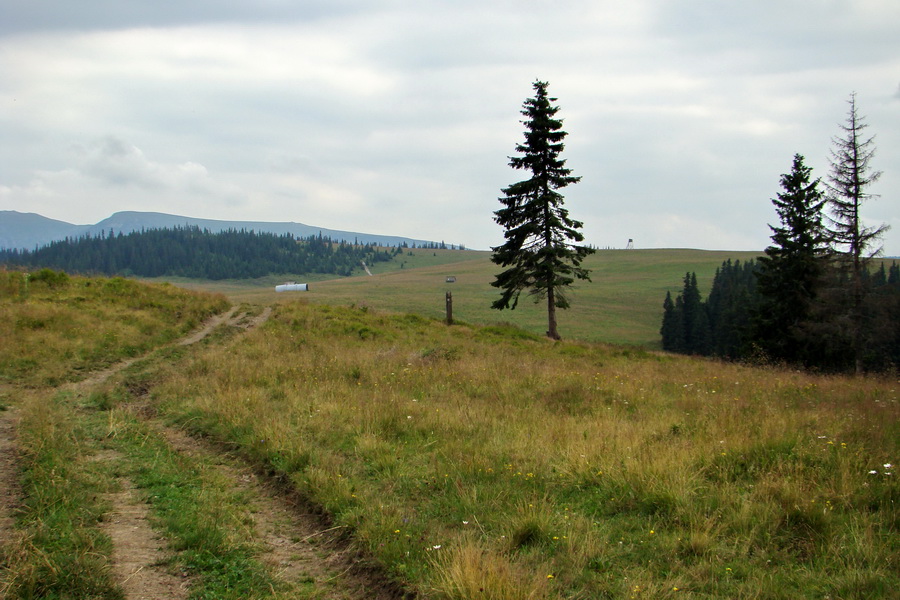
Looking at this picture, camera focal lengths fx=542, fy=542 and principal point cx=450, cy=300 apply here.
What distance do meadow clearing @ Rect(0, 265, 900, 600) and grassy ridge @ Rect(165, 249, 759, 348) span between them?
22.4 m

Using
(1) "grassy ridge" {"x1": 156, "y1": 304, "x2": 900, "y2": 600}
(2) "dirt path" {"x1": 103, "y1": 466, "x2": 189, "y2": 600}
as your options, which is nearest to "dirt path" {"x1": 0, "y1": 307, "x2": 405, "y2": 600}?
(2) "dirt path" {"x1": 103, "y1": 466, "x2": 189, "y2": 600}

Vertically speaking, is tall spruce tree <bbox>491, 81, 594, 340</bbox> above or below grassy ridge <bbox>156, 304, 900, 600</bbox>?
above

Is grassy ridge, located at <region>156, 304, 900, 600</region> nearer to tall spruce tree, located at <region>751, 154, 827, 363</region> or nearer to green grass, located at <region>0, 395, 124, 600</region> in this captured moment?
green grass, located at <region>0, 395, 124, 600</region>

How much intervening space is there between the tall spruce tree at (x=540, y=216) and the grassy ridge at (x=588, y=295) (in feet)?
31.0

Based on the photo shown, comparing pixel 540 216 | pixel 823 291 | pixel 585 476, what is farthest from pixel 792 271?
pixel 585 476

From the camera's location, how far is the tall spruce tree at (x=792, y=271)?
35656 millimetres

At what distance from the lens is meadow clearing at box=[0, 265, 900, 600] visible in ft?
13.2

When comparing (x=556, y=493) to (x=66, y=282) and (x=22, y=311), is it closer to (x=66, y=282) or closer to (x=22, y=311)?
(x=22, y=311)

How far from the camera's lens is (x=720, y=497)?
5094 millimetres

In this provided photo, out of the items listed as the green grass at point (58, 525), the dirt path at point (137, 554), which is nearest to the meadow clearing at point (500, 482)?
the green grass at point (58, 525)

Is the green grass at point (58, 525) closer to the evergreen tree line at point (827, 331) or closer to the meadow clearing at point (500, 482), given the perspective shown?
the meadow clearing at point (500, 482)

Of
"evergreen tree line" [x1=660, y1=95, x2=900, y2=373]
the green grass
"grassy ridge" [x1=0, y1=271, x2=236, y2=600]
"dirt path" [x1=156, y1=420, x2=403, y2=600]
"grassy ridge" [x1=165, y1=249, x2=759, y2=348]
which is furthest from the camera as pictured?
"grassy ridge" [x1=165, y1=249, x2=759, y2=348]

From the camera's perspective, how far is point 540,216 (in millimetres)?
29516

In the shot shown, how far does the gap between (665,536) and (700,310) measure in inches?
3102
